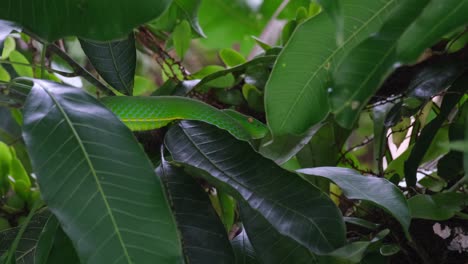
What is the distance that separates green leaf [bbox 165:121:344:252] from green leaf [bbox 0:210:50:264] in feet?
0.61

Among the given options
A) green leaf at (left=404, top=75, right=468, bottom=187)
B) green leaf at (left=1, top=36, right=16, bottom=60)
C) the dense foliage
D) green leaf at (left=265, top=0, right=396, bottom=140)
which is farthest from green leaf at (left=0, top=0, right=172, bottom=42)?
green leaf at (left=1, top=36, right=16, bottom=60)

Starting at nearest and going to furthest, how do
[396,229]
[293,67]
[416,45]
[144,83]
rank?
[416,45] → [293,67] → [396,229] → [144,83]

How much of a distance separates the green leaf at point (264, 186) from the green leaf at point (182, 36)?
338 mm

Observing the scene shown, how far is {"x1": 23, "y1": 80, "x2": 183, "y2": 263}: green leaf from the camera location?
408 mm

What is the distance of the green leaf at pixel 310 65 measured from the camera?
47cm

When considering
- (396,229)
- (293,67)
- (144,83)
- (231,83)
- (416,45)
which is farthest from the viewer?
(144,83)

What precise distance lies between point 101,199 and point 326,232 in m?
0.19

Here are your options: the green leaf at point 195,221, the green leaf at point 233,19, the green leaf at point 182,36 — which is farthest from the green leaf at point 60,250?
the green leaf at point 233,19

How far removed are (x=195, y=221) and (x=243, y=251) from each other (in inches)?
3.5

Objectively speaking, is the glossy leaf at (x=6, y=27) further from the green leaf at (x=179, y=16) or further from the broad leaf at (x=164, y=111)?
the green leaf at (x=179, y=16)

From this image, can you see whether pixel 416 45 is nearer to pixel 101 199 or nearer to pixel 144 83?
pixel 101 199

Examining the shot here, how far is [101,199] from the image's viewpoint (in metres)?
0.42

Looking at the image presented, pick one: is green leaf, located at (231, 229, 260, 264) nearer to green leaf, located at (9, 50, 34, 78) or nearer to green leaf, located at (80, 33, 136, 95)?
green leaf, located at (80, 33, 136, 95)

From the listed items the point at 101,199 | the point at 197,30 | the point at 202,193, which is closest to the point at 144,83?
the point at 197,30
